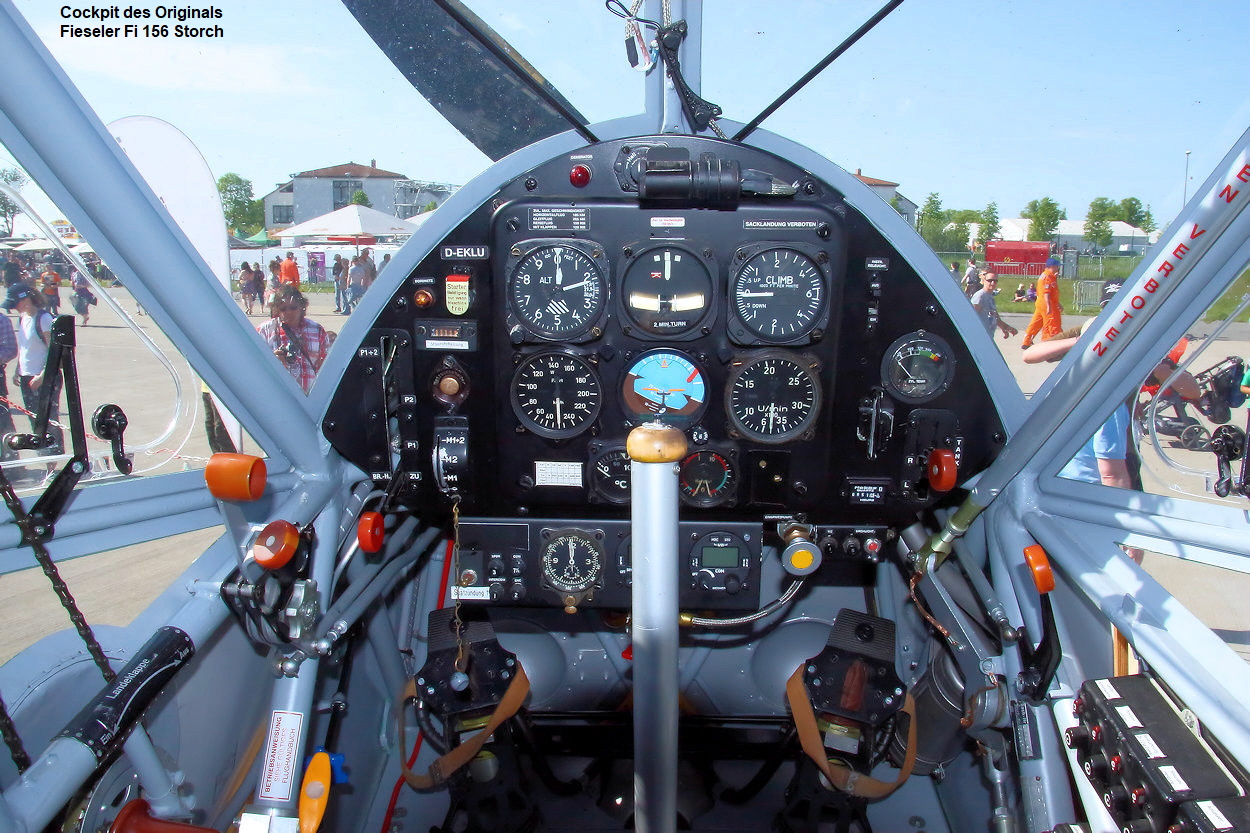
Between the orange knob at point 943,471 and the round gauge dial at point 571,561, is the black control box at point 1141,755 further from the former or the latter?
the round gauge dial at point 571,561

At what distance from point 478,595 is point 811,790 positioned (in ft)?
3.77

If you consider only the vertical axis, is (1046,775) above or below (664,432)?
below

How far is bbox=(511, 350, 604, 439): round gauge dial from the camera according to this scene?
2252mm

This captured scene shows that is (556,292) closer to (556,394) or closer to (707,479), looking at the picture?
(556,394)

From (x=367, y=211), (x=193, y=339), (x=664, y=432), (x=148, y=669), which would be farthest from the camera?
(x=367, y=211)

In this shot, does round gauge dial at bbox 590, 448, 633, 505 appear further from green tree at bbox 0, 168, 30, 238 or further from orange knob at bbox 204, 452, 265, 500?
green tree at bbox 0, 168, 30, 238

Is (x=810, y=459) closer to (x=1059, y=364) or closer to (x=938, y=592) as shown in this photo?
(x=938, y=592)

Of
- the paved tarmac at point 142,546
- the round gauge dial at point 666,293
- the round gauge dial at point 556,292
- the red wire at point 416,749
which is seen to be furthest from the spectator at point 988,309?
the red wire at point 416,749

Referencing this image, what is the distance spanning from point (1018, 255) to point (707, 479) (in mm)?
1047

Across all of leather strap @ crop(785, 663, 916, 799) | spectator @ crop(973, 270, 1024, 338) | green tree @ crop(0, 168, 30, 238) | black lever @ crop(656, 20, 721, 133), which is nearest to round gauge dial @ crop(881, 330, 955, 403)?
spectator @ crop(973, 270, 1024, 338)

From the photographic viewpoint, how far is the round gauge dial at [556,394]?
2.25 metres

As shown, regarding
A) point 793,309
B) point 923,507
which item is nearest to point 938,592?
point 923,507

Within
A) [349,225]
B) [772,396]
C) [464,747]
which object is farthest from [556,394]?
[464,747]

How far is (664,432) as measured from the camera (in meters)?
1.07
